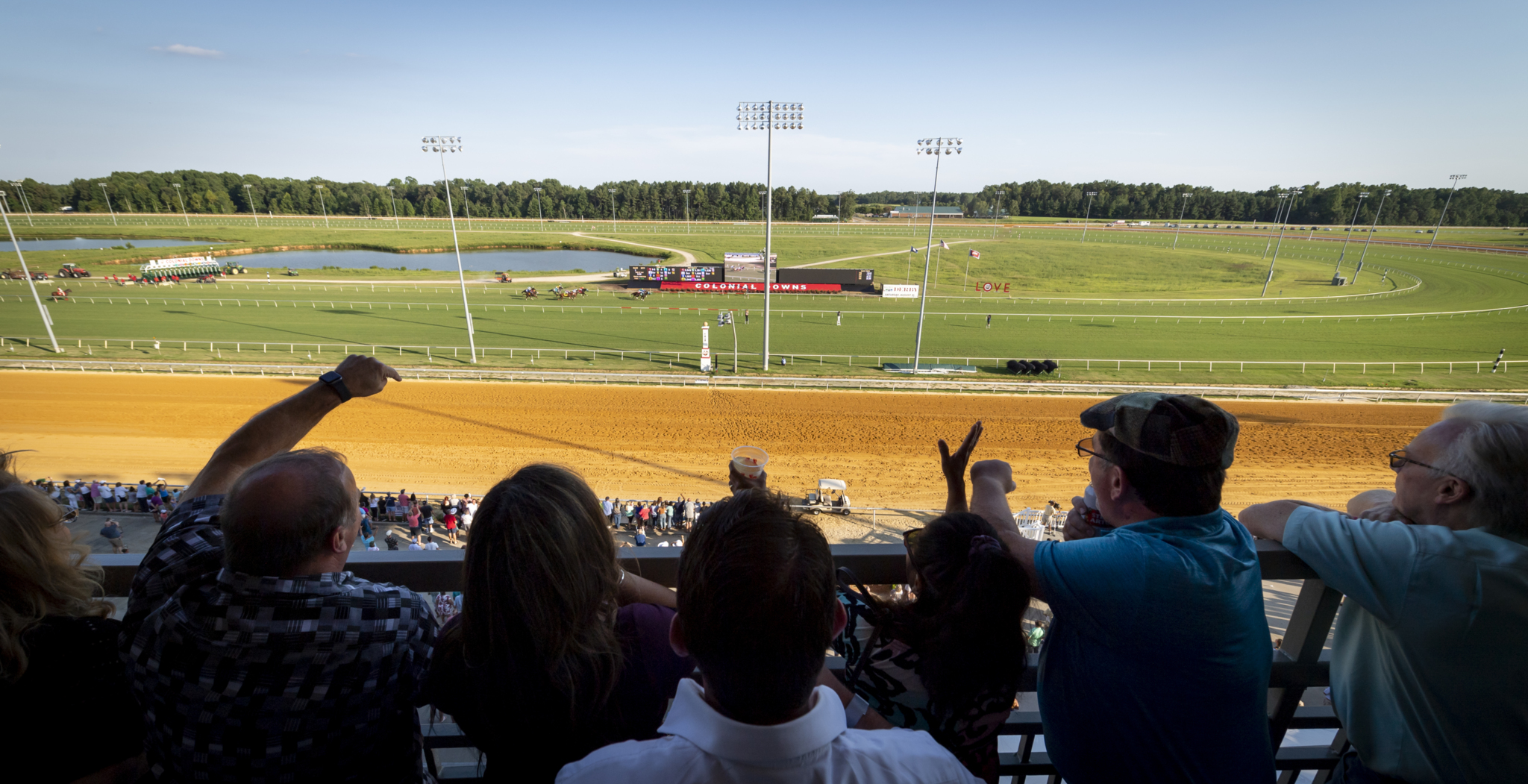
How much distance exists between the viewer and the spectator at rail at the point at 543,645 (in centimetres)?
135

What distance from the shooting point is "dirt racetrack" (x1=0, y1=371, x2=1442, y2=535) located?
59.9ft

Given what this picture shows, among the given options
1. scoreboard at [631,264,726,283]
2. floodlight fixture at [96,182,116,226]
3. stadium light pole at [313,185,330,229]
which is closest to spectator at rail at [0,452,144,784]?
scoreboard at [631,264,726,283]

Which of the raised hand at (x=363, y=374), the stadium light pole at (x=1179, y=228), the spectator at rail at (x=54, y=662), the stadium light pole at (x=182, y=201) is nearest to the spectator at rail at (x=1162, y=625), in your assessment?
the spectator at rail at (x=54, y=662)

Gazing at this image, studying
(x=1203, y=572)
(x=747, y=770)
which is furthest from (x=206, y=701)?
(x=1203, y=572)

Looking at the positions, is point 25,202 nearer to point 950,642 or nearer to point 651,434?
point 651,434

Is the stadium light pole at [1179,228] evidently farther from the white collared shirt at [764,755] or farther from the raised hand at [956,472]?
the white collared shirt at [764,755]

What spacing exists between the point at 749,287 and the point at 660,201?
83.7 metres

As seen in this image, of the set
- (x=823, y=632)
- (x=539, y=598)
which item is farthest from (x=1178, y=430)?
(x=539, y=598)

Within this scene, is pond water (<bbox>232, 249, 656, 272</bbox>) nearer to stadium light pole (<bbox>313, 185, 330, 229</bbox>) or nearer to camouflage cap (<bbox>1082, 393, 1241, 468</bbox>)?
stadium light pole (<bbox>313, 185, 330, 229</bbox>)

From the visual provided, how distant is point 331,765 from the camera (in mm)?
1438

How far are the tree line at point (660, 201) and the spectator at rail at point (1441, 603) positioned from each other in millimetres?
114728

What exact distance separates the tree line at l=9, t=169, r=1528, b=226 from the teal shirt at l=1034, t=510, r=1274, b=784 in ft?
376

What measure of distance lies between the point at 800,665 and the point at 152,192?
509ft

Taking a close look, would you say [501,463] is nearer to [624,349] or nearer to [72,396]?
[624,349]
